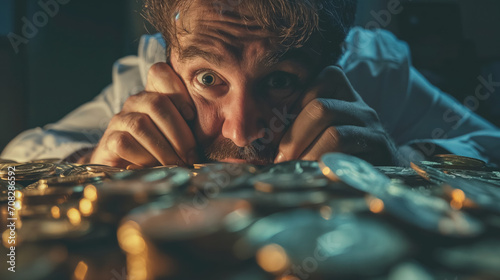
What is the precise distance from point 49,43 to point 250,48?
1050 mm

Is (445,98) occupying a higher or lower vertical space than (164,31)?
lower

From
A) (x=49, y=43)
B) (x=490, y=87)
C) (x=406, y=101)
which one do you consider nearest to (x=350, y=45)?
(x=406, y=101)

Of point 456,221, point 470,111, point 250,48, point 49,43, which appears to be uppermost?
point 49,43

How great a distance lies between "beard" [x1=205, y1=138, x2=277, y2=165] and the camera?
0.51 meters

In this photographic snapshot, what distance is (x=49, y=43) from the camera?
4.04ft

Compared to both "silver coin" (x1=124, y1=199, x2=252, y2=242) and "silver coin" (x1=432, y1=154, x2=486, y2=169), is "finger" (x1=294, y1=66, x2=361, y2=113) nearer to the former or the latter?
"silver coin" (x1=432, y1=154, x2=486, y2=169)

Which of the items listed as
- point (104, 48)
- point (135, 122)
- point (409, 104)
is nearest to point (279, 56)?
point (135, 122)

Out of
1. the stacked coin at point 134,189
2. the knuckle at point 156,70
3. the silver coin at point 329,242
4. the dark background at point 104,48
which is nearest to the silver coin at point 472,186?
the silver coin at point 329,242

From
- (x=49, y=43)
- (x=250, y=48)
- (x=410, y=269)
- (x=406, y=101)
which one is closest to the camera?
(x=410, y=269)

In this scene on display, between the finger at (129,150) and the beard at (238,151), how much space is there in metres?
0.10

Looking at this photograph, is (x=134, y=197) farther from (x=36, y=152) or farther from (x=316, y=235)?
(x=36, y=152)

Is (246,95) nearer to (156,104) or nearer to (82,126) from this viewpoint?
(156,104)

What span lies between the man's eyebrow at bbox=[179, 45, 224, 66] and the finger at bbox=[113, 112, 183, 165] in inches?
5.4

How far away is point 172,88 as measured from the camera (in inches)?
22.3
